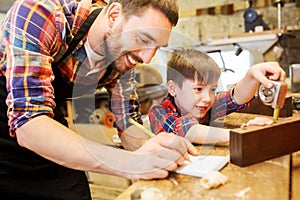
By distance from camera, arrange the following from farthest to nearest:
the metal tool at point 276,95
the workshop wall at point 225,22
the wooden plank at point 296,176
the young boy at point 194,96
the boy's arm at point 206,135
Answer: the workshop wall at point 225,22, the young boy at point 194,96, the boy's arm at point 206,135, the metal tool at point 276,95, the wooden plank at point 296,176

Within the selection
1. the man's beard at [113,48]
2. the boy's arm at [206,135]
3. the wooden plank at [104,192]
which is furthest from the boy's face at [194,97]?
the wooden plank at [104,192]

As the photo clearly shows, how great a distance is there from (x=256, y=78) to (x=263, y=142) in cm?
23

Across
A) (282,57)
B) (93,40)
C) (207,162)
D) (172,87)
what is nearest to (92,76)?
(93,40)

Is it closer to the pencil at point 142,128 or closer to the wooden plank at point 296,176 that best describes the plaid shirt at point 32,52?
the pencil at point 142,128

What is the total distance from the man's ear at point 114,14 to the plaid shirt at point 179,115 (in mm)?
323

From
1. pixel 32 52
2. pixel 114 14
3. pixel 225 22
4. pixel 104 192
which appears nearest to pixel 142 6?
pixel 114 14

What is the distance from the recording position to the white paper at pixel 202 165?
52cm

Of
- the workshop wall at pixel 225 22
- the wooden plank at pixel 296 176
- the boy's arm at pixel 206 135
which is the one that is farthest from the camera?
the workshop wall at pixel 225 22

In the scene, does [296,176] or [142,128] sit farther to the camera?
[142,128]

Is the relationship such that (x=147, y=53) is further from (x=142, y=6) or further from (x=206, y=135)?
(x=206, y=135)

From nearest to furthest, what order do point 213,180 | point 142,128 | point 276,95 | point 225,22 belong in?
point 213,180 → point 276,95 → point 142,128 → point 225,22

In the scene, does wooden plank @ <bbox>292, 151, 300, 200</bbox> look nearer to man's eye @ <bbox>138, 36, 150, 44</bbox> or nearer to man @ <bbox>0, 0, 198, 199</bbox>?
man @ <bbox>0, 0, 198, 199</bbox>

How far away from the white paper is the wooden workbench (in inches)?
0.4

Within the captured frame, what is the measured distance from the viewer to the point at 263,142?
556 mm
